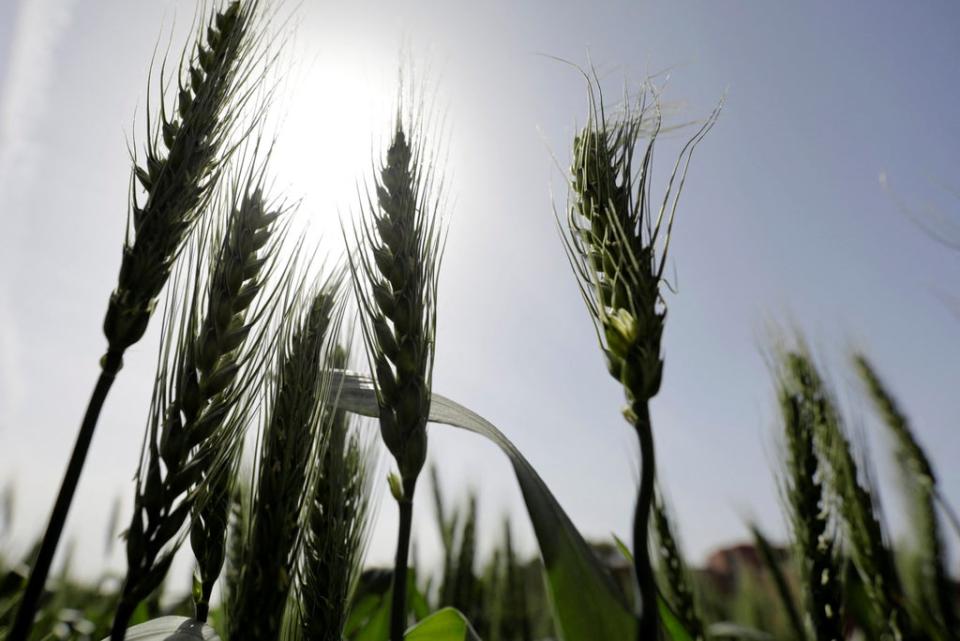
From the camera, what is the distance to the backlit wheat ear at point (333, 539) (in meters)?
1.02

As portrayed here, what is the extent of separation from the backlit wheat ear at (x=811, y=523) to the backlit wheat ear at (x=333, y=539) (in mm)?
923

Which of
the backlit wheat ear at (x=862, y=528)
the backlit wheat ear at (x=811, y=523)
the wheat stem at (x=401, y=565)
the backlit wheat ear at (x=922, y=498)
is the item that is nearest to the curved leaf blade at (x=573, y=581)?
the wheat stem at (x=401, y=565)

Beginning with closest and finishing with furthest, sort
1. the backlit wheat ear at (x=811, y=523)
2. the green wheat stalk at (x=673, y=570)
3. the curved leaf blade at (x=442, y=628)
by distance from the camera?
the curved leaf blade at (x=442, y=628) < the backlit wheat ear at (x=811, y=523) < the green wheat stalk at (x=673, y=570)

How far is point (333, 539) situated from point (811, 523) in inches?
39.0

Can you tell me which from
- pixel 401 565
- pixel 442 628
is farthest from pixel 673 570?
pixel 401 565

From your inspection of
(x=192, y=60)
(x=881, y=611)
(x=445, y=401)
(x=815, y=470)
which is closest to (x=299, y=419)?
(x=445, y=401)

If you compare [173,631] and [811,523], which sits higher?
[811,523]

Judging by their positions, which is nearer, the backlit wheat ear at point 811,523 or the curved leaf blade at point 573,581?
the curved leaf blade at point 573,581

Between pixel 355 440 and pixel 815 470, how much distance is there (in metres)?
1.02

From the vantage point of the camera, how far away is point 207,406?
874 mm

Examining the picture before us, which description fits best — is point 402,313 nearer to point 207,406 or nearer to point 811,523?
point 207,406

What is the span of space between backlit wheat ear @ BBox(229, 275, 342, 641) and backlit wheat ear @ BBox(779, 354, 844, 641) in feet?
3.36

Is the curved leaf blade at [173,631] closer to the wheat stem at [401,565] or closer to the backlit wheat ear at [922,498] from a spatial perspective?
the wheat stem at [401,565]

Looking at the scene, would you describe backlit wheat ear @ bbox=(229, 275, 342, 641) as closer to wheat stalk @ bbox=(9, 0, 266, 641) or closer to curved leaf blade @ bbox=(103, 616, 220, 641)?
curved leaf blade @ bbox=(103, 616, 220, 641)
